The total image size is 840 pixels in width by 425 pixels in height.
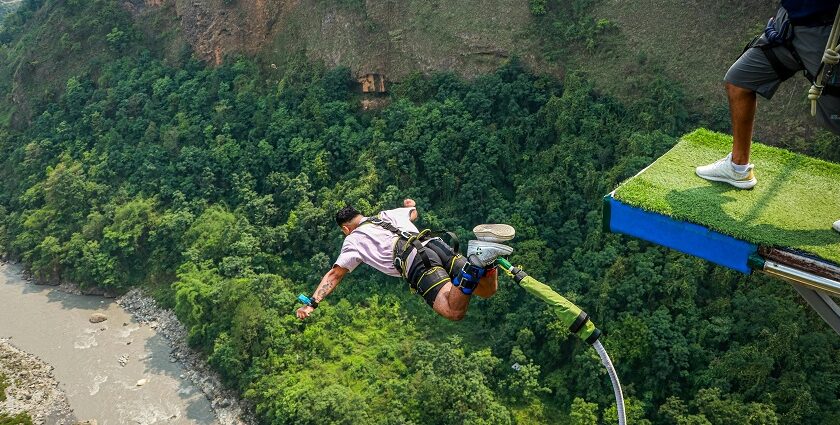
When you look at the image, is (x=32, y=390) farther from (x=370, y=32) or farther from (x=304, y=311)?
(x=304, y=311)

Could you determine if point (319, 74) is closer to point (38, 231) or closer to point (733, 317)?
point (38, 231)

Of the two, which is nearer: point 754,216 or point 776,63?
point 776,63

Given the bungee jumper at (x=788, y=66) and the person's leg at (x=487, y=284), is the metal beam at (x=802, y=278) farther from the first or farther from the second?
the person's leg at (x=487, y=284)

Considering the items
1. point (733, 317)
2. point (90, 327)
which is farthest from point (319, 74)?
point (733, 317)

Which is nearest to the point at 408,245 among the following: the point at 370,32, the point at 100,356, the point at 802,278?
the point at 802,278

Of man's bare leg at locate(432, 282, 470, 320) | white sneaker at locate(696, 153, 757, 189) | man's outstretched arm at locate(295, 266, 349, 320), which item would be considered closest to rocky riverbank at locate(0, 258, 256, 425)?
man's outstretched arm at locate(295, 266, 349, 320)

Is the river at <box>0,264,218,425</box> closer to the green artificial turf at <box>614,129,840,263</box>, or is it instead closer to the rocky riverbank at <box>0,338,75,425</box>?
the rocky riverbank at <box>0,338,75,425</box>

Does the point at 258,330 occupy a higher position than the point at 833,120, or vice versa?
the point at 833,120

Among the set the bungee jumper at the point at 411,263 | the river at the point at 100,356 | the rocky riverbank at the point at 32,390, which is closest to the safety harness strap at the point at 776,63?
the bungee jumper at the point at 411,263
